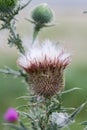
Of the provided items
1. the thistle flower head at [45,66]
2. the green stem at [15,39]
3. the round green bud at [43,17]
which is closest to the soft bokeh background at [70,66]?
the green stem at [15,39]

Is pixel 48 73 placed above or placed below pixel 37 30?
below

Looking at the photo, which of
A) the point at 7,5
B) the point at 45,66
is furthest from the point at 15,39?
the point at 45,66

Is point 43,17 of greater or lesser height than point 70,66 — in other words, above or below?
below

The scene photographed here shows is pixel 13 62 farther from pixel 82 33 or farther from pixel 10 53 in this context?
pixel 82 33

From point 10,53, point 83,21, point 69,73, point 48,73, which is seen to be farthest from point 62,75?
point 83,21

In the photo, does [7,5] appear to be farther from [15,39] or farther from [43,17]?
[43,17]

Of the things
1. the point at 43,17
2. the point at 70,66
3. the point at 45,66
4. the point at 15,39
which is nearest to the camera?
the point at 45,66

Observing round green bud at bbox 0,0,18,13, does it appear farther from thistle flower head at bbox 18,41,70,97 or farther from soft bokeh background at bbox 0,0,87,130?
thistle flower head at bbox 18,41,70,97

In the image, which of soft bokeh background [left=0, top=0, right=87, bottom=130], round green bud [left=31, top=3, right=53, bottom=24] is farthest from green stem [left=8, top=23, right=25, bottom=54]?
round green bud [left=31, top=3, right=53, bottom=24]
